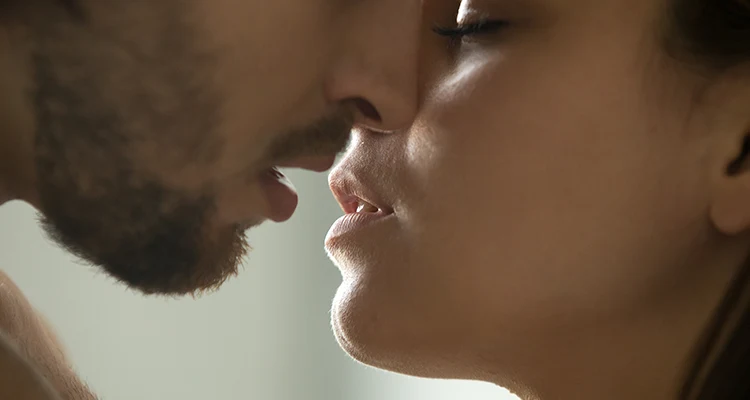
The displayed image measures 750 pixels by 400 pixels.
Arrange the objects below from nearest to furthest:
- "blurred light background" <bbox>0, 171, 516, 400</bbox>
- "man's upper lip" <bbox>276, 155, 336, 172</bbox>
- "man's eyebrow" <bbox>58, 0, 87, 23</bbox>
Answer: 1. "man's eyebrow" <bbox>58, 0, 87, 23</bbox>
2. "man's upper lip" <bbox>276, 155, 336, 172</bbox>
3. "blurred light background" <bbox>0, 171, 516, 400</bbox>

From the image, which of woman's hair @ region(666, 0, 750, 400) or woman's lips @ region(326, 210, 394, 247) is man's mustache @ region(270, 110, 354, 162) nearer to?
woman's lips @ region(326, 210, 394, 247)

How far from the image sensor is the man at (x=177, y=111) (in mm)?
650

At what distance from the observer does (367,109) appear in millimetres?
740

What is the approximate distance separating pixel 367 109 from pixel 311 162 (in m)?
0.08

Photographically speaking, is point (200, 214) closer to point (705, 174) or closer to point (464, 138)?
point (464, 138)

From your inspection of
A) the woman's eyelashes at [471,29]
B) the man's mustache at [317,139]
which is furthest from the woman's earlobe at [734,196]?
the man's mustache at [317,139]

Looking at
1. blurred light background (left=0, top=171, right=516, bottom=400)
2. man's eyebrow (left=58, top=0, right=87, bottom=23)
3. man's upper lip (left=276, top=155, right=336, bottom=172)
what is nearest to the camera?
man's eyebrow (left=58, top=0, right=87, bottom=23)

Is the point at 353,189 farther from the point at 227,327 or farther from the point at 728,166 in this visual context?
the point at 227,327

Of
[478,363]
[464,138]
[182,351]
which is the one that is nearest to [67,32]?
[464,138]

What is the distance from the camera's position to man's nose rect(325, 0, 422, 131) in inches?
28.0

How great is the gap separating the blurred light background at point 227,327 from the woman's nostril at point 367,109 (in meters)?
0.68

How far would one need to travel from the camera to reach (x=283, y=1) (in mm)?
689

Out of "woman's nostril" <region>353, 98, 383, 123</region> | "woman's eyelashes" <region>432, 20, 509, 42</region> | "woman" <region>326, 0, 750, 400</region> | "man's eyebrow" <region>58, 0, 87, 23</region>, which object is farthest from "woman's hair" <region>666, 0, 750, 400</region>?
"man's eyebrow" <region>58, 0, 87, 23</region>

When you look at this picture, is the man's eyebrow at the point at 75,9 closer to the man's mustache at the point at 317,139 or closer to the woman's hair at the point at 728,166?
the man's mustache at the point at 317,139
